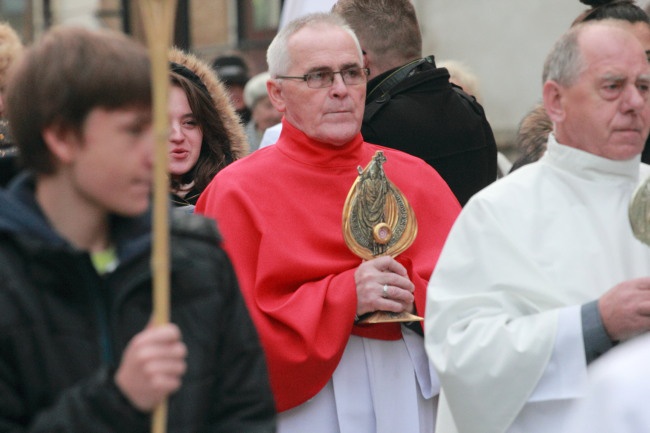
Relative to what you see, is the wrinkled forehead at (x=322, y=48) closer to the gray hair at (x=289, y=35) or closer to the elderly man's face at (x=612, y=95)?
the gray hair at (x=289, y=35)

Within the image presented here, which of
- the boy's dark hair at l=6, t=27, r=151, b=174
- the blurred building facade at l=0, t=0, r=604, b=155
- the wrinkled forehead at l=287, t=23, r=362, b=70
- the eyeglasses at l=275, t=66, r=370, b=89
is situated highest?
the boy's dark hair at l=6, t=27, r=151, b=174

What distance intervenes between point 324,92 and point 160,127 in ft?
7.23

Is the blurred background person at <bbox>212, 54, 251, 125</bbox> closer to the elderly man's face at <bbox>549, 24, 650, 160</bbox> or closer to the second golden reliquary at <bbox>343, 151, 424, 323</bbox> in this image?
the second golden reliquary at <bbox>343, 151, 424, 323</bbox>

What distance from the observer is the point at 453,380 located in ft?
12.2

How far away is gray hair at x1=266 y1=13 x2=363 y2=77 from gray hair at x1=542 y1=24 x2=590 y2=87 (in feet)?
3.29

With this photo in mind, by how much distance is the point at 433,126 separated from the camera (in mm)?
5211

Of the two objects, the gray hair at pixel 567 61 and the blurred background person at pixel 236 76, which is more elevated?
the gray hair at pixel 567 61

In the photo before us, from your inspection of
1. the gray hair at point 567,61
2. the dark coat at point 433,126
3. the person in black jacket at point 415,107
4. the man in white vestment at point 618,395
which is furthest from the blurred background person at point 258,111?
the man in white vestment at point 618,395

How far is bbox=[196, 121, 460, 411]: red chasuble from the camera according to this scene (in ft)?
14.5

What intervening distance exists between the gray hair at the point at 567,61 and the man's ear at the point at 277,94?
46.0 inches

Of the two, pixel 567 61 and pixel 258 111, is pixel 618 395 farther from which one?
pixel 258 111

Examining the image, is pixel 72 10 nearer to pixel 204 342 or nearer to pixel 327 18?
pixel 327 18

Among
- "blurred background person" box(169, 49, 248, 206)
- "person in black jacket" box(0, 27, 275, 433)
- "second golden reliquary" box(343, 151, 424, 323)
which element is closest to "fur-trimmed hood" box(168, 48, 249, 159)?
"blurred background person" box(169, 49, 248, 206)

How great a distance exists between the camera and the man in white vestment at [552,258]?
11.9ft
